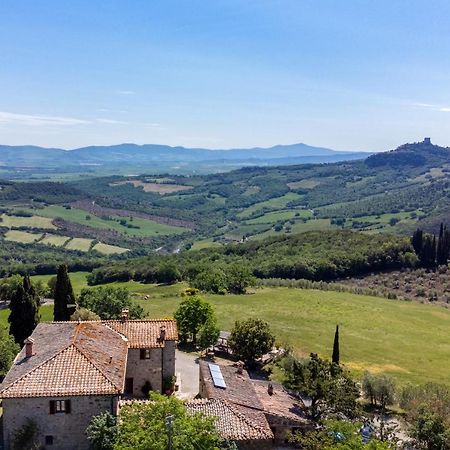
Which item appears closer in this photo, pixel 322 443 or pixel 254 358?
pixel 322 443

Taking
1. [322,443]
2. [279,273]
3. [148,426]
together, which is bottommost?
[279,273]

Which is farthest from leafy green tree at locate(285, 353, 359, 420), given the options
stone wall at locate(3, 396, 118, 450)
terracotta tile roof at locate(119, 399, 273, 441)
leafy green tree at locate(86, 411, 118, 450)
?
leafy green tree at locate(86, 411, 118, 450)

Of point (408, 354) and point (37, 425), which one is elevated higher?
point (37, 425)

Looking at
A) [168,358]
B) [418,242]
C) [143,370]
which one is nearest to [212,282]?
[168,358]

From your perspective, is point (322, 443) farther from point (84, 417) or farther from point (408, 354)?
point (408, 354)

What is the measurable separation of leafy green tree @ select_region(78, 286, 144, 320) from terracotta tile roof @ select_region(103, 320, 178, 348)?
22690mm

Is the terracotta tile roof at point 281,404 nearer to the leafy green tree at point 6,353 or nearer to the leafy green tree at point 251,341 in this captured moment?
the leafy green tree at point 251,341

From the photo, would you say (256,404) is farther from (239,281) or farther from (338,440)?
(239,281)

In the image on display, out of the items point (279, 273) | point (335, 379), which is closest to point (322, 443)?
point (335, 379)

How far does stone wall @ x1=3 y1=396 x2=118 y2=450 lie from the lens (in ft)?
103

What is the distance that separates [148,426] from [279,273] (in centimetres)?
10490

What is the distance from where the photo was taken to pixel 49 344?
3675cm

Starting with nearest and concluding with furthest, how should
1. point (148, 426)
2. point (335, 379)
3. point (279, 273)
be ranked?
point (148, 426), point (335, 379), point (279, 273)

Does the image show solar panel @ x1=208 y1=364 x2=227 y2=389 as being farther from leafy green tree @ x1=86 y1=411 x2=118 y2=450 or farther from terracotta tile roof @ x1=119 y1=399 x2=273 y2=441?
leafy green tree @ x1=86 y1=411 x2=118 y2=450
